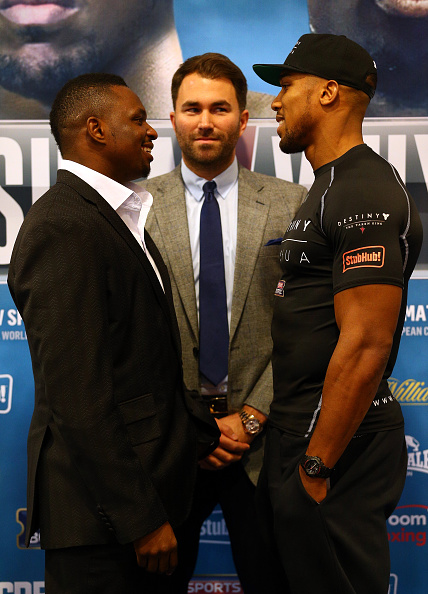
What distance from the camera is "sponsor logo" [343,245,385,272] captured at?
4.49ft

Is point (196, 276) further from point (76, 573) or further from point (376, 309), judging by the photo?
point (76, 573)

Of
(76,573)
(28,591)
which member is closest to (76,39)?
(76,573)

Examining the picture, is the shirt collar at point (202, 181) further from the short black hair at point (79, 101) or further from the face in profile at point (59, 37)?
the face in profile at point (59, 37)

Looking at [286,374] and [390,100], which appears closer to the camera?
[286,374]

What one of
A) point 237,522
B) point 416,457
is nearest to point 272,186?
point 237,522

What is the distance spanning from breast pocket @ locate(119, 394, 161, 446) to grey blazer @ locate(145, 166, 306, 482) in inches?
25.1

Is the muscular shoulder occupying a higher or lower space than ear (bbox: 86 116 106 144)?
lower

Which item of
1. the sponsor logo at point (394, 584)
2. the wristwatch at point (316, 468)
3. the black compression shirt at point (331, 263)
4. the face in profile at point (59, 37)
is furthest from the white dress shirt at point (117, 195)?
the sponsor logo at point (394, 584)

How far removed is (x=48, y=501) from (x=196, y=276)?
967 mm

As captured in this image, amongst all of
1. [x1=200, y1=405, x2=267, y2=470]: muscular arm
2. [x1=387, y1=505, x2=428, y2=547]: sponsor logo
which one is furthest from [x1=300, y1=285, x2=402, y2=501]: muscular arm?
[x1=387, y1=505, x2=428, y2=547]: sponsor logo

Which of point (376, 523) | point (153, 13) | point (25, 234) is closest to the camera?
point (25, 234)

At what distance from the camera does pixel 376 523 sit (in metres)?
1.53

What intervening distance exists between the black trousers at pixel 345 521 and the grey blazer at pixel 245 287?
1.44 feet

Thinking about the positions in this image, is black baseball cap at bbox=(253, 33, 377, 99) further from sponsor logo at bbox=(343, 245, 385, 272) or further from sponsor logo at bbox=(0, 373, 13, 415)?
sponsor logo at bbox=(0, 373, 13, 415)
